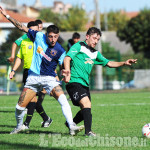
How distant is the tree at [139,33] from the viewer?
58.7m

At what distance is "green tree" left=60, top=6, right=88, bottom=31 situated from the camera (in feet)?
255

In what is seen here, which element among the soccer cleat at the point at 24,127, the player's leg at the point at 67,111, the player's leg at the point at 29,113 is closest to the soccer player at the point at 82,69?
the player's leg at the point at 67,111

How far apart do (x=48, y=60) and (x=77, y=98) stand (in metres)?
0.80

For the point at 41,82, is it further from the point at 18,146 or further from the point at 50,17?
the point at 50,17

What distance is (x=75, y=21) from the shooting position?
77.8 metres

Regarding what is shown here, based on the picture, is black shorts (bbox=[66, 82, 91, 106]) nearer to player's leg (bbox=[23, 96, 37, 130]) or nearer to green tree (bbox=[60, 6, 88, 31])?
player's leg (bbox=[23, 96, 37, 130])

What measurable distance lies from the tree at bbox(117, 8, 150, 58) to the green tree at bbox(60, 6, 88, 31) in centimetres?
1887

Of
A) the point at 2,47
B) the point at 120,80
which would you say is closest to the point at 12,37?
the point at 2,47

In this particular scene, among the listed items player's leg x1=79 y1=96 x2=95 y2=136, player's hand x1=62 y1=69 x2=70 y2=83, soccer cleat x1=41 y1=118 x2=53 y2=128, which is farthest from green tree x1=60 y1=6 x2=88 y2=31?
player's hand x1=62 y1=69 x2=70 y2=83

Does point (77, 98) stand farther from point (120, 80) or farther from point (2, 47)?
point (2, 47)

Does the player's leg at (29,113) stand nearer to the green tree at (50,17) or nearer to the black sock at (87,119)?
the black sock at (87,119)

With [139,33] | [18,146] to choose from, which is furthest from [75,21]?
[18,146]

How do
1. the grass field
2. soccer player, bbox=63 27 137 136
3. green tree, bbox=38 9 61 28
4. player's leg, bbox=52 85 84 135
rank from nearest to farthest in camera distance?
the grass field → player's leg, bbox=52 85 84 135 → soccer player, bbox=63 27 137 136 → green tree, bbox=38 9 61 28

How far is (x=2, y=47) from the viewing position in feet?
124
